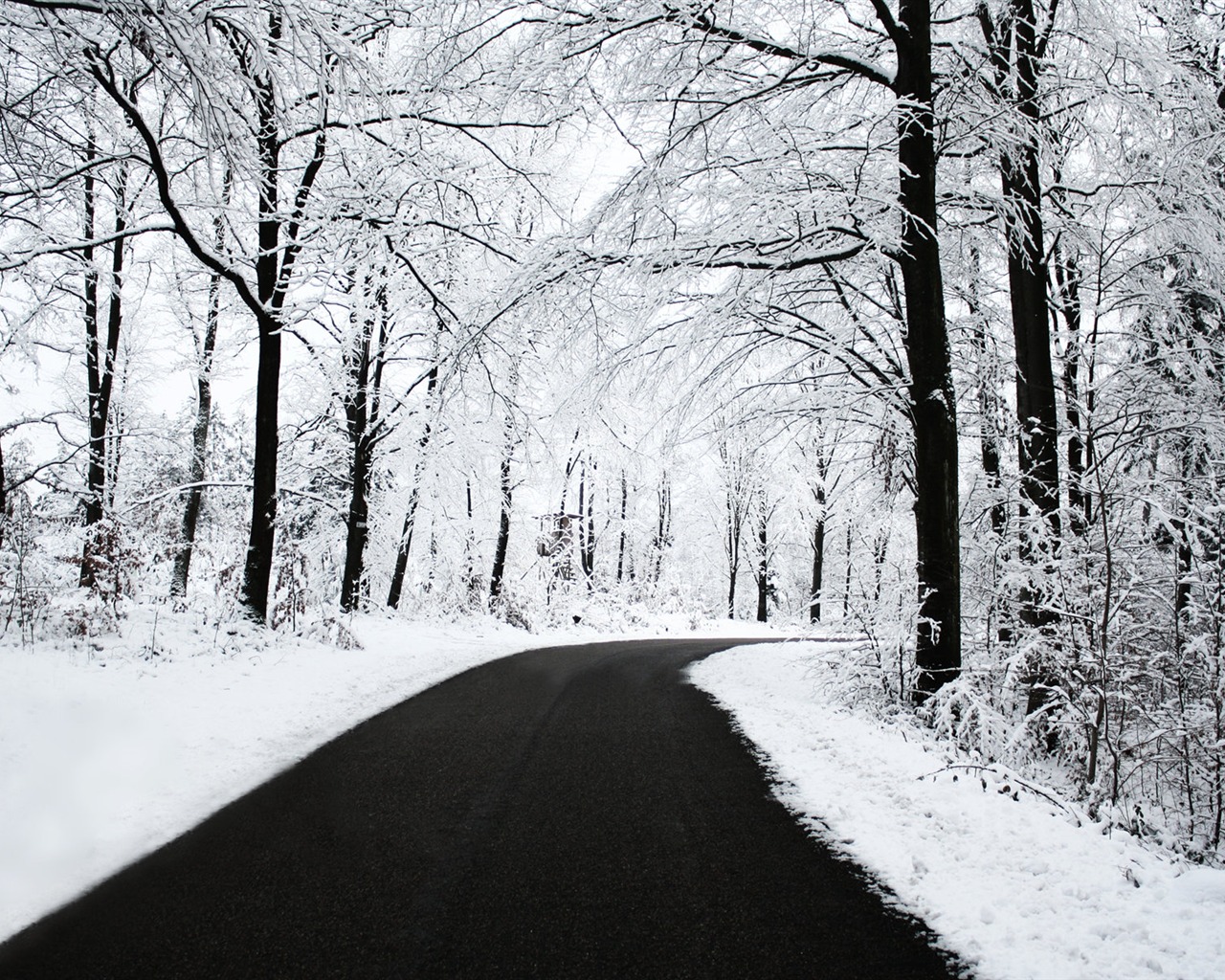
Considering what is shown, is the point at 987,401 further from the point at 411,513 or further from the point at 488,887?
the point at 411,513

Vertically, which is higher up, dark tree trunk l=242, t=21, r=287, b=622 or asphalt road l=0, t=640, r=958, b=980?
dark tree trunk l=242, t=21, r=287, b=622

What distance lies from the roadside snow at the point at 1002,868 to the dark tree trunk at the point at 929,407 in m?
1.30

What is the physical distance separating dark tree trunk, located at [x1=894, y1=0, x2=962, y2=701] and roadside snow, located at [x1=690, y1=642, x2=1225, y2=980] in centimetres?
130

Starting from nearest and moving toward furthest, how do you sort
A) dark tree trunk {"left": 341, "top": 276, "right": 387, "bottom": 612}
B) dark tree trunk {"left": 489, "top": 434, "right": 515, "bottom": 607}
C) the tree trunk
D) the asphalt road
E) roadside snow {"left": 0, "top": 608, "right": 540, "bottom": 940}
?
the asphalt road → roadside snow {"left": 0, "top": 608, "right": 540, "bottom": 940} → dark tree trunk {"left": 341, "top": 276, "right": 387, "bottom": 612} → the tree trunk → dark tree trunk {"left": 489, "top": 434, "right": 515, "bottom": 607}

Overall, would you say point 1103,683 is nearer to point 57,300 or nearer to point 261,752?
point 261,752

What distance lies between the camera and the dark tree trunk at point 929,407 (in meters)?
6.20

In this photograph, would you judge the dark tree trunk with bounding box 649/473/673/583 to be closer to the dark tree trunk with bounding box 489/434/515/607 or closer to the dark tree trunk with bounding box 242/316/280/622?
the dark tree trunk with bounding box 489/434/515/607

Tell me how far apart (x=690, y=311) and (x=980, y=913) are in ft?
18.7

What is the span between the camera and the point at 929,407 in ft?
20.9

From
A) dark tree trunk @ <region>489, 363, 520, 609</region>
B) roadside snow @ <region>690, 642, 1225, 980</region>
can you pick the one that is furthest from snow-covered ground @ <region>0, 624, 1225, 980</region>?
dark tree trunk @ <region>489, 363, 520, 609</region>

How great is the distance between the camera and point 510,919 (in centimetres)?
272

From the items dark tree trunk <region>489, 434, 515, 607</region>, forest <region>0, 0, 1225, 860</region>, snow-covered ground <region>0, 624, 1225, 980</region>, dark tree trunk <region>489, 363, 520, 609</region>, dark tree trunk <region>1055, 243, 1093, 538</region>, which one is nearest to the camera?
snow-covered ground <region>0, 624, 1225, 980</region>

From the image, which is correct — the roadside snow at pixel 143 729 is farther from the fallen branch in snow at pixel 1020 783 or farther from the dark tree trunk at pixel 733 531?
the dark tree trunk at pixel 733 531

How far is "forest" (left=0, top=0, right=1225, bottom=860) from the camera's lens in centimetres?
554
